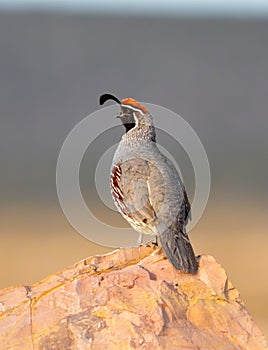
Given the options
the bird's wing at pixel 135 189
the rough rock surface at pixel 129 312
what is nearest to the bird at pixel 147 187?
the bird's wing at pixel 135 189

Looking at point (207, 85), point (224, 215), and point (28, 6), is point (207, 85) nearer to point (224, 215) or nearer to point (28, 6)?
point (28, 6)

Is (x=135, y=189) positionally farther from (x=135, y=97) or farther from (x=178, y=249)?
(x=135, y=97)

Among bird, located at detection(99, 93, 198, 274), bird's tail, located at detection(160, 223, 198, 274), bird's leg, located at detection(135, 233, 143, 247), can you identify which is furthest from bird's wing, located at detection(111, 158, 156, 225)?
bird's tail, located at detection(160, 223, 198, 274)

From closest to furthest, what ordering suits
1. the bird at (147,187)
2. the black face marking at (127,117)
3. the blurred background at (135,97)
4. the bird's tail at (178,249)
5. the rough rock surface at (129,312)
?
the rough rock surface at (129,312) → the bird's tail at (178,249) → the bird at (147,187) → the black face marking at (127,117) → the blurred background at (135,97)

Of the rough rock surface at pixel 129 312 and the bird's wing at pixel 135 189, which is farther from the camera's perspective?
the bird's wing at pixel 135 189

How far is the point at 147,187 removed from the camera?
7402 millimetres

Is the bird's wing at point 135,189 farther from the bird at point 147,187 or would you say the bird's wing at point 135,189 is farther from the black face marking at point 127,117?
the black face marking at point 127,117

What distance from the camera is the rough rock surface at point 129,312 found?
601cm

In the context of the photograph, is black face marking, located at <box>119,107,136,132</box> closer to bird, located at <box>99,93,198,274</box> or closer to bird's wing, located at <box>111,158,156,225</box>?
bird, located at <box>99,93,198,274</box>

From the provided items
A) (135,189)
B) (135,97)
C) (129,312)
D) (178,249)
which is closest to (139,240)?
(135,189)

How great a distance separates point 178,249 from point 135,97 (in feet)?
84.8

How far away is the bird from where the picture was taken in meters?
7.34

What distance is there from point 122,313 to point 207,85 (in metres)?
31.3

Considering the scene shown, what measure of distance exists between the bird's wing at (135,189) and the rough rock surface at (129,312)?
774 millimetres
